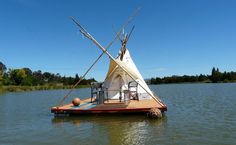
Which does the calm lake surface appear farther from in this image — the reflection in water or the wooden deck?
the wooden deck

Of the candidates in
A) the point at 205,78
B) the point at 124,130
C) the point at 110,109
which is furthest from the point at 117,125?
the point at 205,78

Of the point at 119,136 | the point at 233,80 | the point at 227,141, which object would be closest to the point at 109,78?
the point at 119,136

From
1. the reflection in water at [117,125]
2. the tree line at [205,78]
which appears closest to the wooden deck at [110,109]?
the reflection in water at [117,125]

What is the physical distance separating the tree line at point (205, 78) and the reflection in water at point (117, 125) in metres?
98.7

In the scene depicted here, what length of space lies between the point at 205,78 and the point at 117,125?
13860 cm

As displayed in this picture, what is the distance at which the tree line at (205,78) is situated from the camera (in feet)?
432

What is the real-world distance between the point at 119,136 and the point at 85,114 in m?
6.35

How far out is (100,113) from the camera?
760 inches

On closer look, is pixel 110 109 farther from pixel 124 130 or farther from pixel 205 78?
pixel 205 78

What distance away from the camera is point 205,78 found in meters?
149

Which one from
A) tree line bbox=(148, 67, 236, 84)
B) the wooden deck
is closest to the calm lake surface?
the wooden deck

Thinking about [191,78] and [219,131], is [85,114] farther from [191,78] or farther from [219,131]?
[191,78]

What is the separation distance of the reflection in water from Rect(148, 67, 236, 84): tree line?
9866cm

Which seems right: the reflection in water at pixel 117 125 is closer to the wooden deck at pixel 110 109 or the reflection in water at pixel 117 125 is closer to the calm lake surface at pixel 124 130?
the calm lake surface at pixel 124 130
